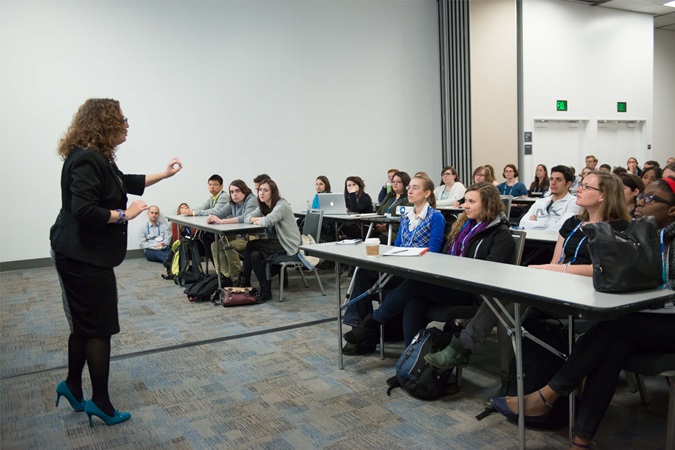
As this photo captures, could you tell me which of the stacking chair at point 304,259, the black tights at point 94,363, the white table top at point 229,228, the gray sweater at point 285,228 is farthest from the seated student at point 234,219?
the black tights at point 94,363

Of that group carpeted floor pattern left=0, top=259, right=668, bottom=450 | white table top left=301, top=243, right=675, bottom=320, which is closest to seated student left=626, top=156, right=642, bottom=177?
carpeted floor pattern left=0, top=259, right=668, bottom=450

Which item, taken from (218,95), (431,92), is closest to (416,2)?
(431,92)

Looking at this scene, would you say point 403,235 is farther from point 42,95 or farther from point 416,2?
point 416,2

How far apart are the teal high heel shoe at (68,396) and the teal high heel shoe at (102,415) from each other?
14cm

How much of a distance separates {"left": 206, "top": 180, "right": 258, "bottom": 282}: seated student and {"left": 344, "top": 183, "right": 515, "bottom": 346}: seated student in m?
2.85

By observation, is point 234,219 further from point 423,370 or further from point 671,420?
point 671,420

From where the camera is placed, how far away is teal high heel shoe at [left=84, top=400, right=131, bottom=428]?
104 inches

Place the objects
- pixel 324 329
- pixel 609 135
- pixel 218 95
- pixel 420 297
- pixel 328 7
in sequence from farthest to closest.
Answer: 1. pixel 609 135
2. pixel 328 7
3. pixel 218 95
4. pixel 324 329
5. pixel 420 297

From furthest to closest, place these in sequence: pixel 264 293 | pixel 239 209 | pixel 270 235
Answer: pixel 239 209
pixel 270 235
pixel 264 293

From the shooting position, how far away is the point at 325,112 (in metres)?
9.54

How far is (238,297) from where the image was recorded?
5.11 m

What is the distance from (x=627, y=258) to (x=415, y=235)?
1868mm

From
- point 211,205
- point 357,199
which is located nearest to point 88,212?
point 211,205

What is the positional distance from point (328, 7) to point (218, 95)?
8.18 feet
